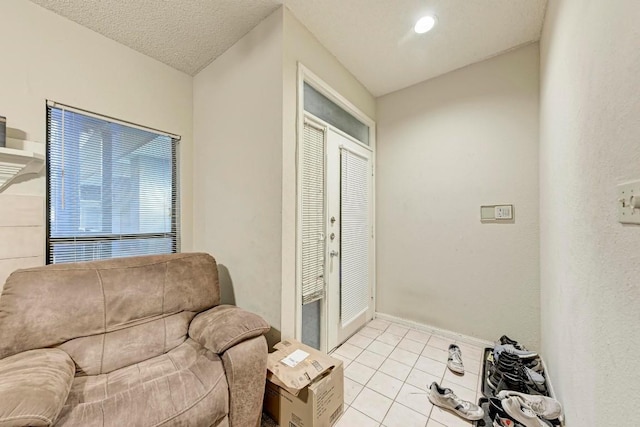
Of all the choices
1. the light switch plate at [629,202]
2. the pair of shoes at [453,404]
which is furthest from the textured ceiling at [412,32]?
the pair of shoes at [453,404]

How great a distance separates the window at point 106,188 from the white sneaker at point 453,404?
2452mm

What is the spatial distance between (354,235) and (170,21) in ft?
7.63

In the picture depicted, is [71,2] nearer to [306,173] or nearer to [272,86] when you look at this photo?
[272,86]

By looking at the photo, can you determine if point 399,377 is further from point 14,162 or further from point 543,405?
point 14,162

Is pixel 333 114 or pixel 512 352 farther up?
pixel 333 114

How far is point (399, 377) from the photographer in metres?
1.84

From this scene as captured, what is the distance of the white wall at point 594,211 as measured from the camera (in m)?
0.67

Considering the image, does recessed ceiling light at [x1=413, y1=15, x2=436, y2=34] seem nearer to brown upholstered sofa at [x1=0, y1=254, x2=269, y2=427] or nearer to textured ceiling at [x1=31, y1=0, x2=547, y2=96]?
textured ceiling at [x1=31, y1=0, x2=547, y2=96]

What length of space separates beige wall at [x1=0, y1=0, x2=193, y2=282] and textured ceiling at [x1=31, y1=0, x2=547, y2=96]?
118 millimetres

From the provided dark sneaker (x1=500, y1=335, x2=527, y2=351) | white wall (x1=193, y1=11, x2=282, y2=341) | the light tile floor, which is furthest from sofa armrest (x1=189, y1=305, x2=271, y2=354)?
dark sneaker (x1=500, y1=335, x2=527, y2=351)

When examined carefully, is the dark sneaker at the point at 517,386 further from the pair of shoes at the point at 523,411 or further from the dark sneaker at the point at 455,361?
the dark sneaker at the point at 455,361

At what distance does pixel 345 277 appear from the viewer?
93.7 inches

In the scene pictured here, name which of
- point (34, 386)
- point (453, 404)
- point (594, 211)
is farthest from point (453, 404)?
point (34, 386)

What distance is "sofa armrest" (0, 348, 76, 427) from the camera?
0.78 m
